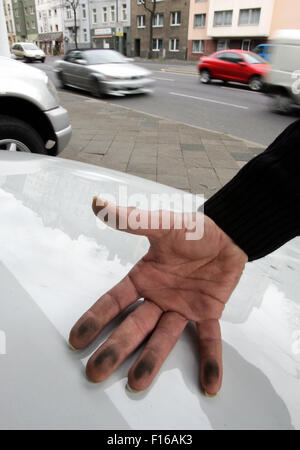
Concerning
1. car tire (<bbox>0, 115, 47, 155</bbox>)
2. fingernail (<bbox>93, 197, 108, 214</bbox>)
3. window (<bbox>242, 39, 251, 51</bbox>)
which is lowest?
car tire (<bbox>0, 115, 47, 155</bbox>)

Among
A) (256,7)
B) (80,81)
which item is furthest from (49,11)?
(80,81)

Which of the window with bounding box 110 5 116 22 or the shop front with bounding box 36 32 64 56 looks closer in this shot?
the window with bounding box 110 5 116 22

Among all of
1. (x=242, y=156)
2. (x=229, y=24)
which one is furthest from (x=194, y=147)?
→ (x=229, y=24)

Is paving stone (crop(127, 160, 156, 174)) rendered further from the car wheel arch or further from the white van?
the white van

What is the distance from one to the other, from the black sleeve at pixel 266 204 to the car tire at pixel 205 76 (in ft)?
53.6

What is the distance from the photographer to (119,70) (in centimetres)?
1088

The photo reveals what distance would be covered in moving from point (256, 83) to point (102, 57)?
6542 mm

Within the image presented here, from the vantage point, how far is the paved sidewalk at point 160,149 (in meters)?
4.70

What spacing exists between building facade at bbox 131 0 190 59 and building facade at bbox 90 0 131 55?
141cm

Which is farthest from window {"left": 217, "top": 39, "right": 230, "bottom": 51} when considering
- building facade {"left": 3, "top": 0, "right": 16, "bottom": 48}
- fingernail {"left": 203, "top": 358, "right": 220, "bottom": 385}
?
building facade {"left": 3, "top": 0, "right": 16, "bottom": 48}

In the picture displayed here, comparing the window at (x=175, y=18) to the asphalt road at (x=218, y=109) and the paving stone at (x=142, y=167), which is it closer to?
the asphalt road at (x=218, y=109)

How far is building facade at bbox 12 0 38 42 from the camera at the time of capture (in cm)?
5527

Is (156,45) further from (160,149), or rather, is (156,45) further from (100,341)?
(100,341)
